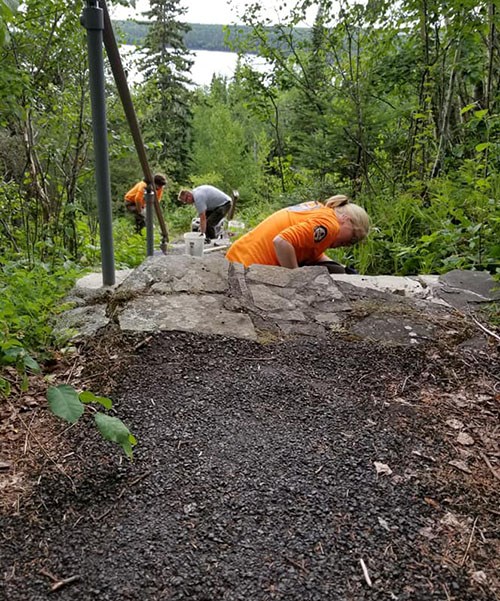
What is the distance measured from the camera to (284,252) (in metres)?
2.92

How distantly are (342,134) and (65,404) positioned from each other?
562 centimetres

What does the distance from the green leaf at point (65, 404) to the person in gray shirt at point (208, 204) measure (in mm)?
8029

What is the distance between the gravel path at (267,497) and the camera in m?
0.86

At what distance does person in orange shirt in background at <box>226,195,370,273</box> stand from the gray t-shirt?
5809 millimetres

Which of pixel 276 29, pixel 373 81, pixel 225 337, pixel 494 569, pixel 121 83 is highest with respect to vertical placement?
pixel 276 29

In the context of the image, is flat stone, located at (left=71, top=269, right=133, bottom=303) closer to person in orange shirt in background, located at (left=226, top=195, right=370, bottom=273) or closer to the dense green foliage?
the dense green foliage

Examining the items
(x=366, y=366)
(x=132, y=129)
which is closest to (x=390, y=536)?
(x=366, y=366)

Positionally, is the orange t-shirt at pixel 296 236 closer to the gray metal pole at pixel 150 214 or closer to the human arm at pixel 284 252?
the human arm at pixel 284 252

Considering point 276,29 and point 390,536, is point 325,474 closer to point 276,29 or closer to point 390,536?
point 390,536

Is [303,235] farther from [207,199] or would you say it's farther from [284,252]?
[207,199]

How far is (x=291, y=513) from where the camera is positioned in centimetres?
101

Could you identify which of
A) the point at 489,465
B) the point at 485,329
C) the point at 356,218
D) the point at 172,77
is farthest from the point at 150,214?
the point at 172,77

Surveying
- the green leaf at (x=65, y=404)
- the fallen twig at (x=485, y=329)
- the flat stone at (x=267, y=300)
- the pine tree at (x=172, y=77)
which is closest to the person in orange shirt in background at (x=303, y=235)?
the flat stone at (x=267, y=300)

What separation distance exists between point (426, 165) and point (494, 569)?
4.94 m
